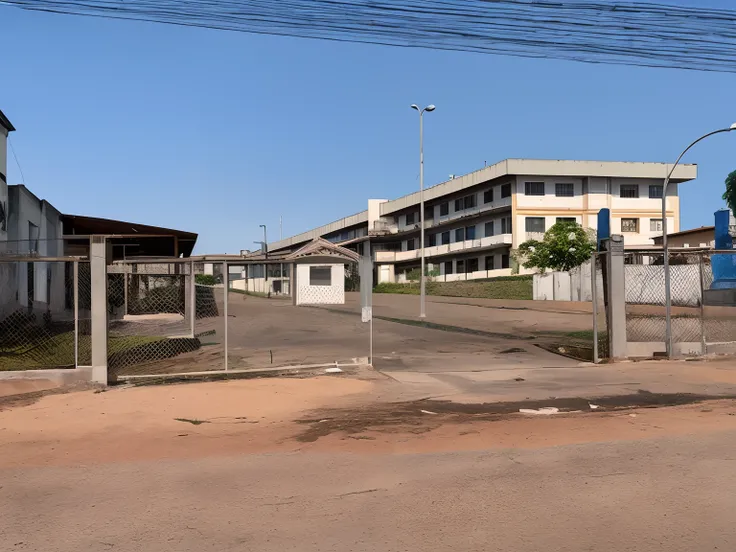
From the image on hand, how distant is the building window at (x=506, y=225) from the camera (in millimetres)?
55688

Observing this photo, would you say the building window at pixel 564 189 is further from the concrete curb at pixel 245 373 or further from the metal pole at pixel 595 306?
the concrete curb at pixel 245 373

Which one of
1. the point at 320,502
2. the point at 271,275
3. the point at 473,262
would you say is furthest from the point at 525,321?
the point at 473,262

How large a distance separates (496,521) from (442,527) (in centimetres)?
37

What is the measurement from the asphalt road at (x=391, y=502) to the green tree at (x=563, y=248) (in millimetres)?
43298

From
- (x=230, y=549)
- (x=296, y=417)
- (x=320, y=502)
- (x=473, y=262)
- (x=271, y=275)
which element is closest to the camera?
(x=230, y=549)

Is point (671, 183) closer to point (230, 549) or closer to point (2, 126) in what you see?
point (2, 126)

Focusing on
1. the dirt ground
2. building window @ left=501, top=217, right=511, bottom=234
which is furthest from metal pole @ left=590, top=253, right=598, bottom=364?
building window @ left=501, top=217, right=511, bottom=234

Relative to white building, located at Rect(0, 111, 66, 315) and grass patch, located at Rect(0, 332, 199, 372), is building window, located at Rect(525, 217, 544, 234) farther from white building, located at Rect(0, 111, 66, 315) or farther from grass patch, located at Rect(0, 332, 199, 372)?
grass patch, located at Rect(0, 332, 199, 372)

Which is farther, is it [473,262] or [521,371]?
[473,262]

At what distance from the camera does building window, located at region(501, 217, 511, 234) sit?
55688mm

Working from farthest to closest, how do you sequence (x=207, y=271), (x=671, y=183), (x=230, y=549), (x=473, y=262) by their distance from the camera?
1. (x=473, y=262)
2. (x=671, y=183)
3. (x=207, y=271)
4. (x=230, y=549)

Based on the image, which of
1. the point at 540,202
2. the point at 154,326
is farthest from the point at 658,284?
the point at 540,202

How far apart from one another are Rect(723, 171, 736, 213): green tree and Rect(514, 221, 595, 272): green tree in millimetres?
15422

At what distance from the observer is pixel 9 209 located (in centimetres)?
1639
